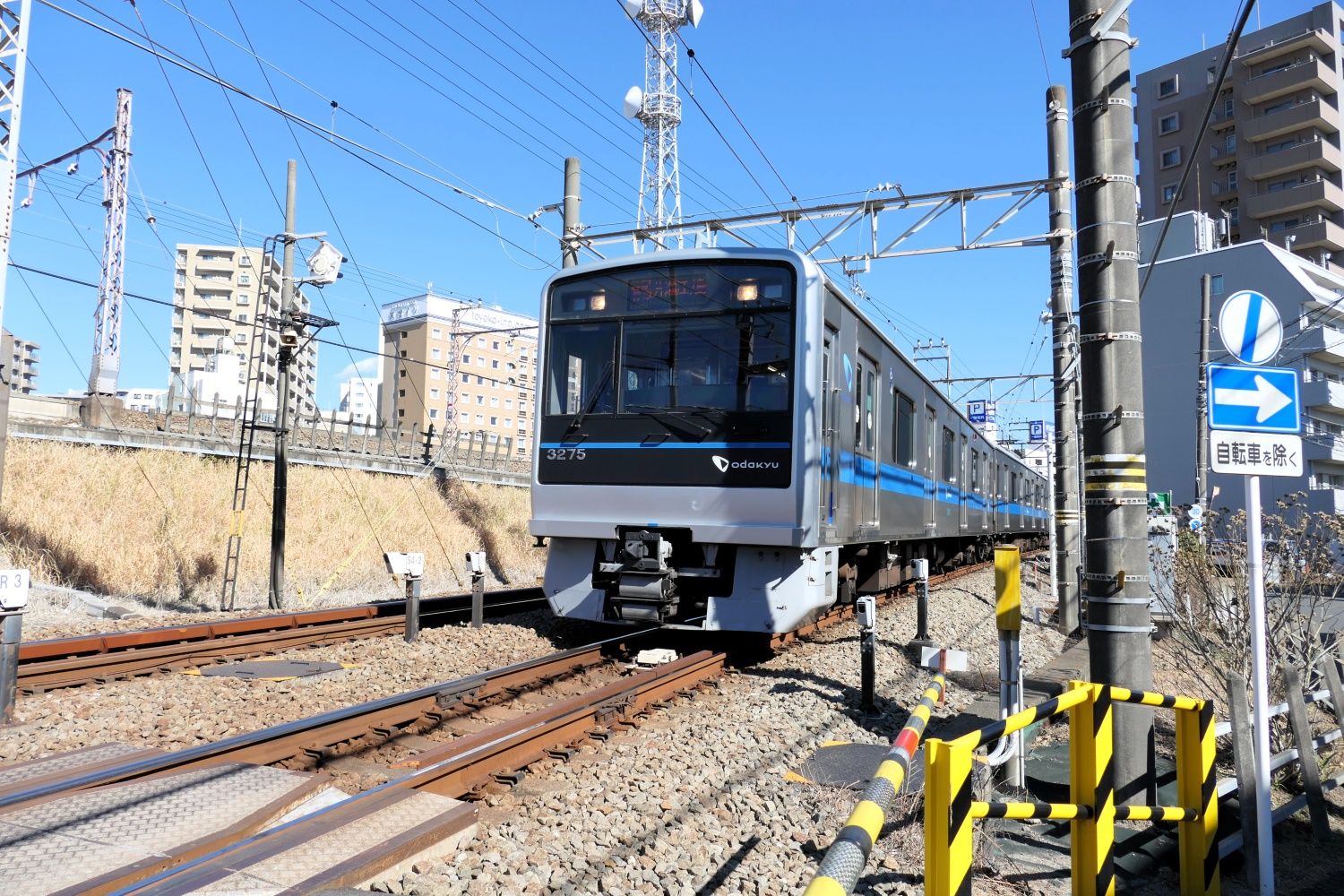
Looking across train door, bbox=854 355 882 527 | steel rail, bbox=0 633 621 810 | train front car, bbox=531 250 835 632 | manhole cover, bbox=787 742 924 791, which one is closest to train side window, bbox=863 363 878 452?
train door, bbox=854 355 882 527

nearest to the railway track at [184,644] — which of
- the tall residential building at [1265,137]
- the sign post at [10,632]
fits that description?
the sign post at [10,632]

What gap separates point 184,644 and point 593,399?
4036 millimetres

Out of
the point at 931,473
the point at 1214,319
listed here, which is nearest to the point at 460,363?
the point at 1214,319

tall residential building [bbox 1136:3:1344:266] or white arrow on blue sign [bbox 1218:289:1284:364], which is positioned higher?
tall residential building [bbox 1136:3:1344:266]

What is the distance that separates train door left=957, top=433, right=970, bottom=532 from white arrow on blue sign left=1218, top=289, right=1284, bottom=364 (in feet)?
36.3

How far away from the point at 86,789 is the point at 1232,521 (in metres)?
8.13

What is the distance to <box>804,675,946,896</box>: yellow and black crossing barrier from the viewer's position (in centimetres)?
171

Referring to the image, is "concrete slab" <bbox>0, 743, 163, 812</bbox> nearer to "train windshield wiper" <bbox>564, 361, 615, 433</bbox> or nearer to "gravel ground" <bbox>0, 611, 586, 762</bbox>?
"gravel ground" <bbox>0, 611, 586, 762</bbox>

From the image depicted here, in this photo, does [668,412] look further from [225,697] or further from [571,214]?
[571,214]

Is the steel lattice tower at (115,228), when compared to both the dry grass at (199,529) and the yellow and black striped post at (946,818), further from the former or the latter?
the yellow and black striped post at (946,818)

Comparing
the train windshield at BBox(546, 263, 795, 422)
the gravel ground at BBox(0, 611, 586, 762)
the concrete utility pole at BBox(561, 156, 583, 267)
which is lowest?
the gravel ground at BBox(0, 611, 586, 762)

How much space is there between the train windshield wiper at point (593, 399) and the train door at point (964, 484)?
8.96m

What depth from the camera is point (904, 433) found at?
1115 centimetres

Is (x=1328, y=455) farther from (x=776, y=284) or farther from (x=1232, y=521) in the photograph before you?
(x=776, y=284)
